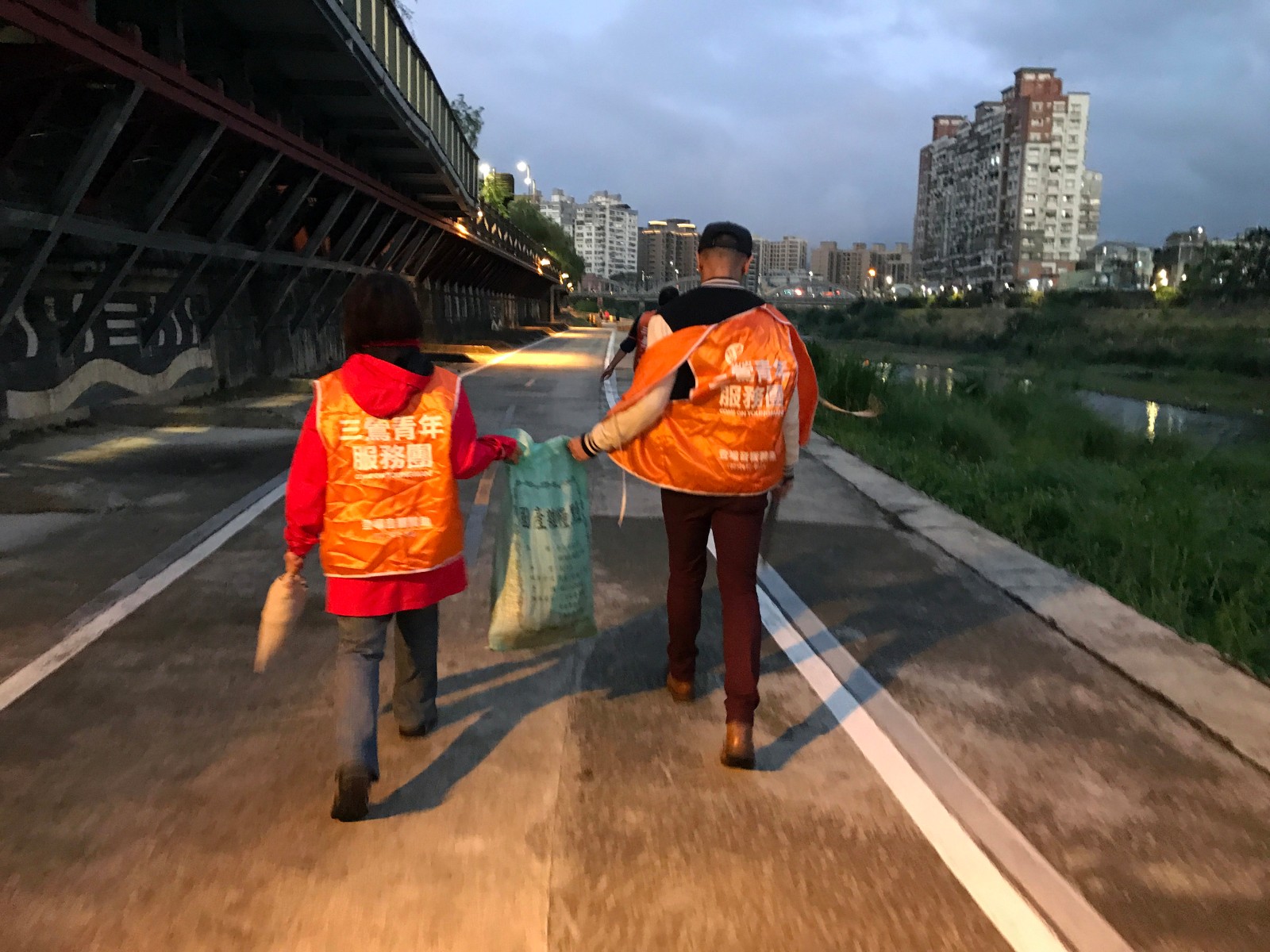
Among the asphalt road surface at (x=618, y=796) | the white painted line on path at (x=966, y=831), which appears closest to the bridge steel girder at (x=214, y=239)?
the asphalt road surface at (x=618, y=796)

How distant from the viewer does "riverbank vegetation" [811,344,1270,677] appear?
740cm

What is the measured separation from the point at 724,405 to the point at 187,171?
1204 cm

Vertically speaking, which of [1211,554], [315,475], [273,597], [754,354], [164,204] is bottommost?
[1211,554]

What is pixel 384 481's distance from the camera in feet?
11.8

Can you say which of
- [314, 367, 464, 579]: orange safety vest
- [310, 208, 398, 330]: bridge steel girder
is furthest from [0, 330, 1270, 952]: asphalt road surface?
[310, 208, 398, 330]: bridge steel girder

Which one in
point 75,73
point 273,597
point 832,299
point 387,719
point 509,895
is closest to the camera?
point 509,895

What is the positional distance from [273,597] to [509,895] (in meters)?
1.40

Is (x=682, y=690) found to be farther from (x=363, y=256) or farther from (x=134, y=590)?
(x=363, y=256)

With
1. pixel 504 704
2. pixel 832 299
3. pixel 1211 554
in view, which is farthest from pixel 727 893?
pixel 832 299

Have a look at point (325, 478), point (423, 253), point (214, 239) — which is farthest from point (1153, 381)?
point (325, 478)

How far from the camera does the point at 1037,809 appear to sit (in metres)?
3.88

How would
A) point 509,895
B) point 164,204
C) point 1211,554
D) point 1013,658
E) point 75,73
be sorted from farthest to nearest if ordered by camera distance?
1. point 164,204
2. point 75,73
3. point 1211,554
4. point 1013,658
5. point 509,895

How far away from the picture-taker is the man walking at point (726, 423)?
411 centimetres

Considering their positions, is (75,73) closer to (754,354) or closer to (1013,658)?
(754,354)
